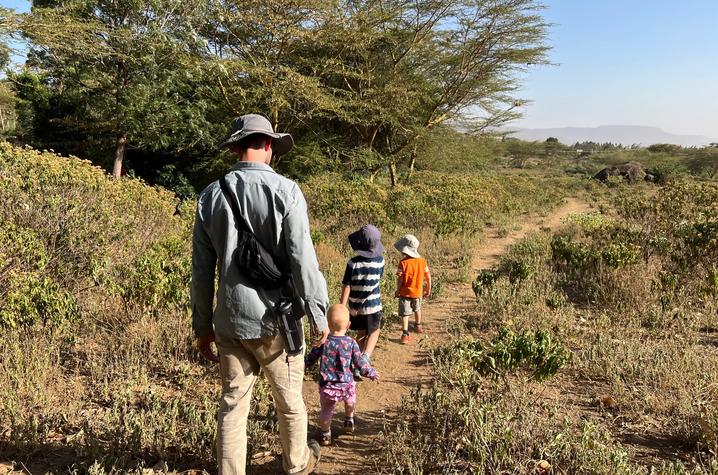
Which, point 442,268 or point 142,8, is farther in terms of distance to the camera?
point 142,8

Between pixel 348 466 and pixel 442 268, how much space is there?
214 inches

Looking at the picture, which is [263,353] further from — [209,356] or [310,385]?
[310,385]

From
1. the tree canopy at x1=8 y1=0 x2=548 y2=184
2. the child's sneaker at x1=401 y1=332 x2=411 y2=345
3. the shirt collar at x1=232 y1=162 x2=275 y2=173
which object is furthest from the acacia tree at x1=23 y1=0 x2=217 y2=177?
the shirt collar at x1=232 y1=162 x2=275 y2=173

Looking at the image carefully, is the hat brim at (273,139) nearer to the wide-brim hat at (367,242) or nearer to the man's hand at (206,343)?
the man's hand at (206,343)

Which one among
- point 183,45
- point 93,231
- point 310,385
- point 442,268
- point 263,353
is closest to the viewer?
point 263,353

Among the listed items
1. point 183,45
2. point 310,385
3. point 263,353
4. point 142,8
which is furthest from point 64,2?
point 263,353

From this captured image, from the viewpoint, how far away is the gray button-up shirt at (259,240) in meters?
2.04

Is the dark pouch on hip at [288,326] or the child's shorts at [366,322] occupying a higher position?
the dark pouch on hip at [288,326]

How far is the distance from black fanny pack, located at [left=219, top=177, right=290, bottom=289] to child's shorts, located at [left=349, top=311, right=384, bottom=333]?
187 cm

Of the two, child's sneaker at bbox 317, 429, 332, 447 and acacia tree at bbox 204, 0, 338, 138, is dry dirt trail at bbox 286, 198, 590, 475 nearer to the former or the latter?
child's sneaker at bbox 317, 429, 332, 447

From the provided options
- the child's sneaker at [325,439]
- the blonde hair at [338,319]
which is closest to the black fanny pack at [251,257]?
the blonde hair at [338,319]

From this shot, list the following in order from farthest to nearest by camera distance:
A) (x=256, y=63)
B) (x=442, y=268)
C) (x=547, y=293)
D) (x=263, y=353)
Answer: (x=256, y=63), (x=442, y=268), (x=547, y=293), (x=263, y=353)

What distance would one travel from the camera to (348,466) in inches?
107

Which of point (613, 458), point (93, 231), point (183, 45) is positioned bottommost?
point (613, 458)
